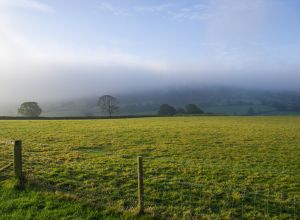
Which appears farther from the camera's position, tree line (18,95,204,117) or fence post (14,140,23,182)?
tree line (18,95,204,117)

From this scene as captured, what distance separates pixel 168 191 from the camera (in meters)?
13.1

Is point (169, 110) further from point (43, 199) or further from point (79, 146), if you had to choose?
point (43, 199)

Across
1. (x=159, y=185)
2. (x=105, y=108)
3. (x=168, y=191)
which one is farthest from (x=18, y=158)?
(x=105, y=108)

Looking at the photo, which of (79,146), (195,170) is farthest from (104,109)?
(195,170)

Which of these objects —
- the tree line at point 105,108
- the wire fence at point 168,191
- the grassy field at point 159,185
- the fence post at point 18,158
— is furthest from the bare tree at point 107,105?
the fence post at point 18,158

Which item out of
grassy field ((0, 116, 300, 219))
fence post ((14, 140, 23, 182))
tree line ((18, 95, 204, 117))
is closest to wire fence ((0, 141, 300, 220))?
grassy field ((0, 116, 300, 219))

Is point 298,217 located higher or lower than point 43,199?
lower

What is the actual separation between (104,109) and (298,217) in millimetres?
111527

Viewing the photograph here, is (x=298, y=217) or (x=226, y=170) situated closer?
(x=298, y=217)

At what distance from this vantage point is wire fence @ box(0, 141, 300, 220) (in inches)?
434

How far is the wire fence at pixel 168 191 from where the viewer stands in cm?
1102

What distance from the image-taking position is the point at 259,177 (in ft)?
51.5

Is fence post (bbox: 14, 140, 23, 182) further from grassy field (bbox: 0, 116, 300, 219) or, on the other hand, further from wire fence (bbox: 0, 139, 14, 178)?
wire fence (bbox: 0, 139, 14, 178)

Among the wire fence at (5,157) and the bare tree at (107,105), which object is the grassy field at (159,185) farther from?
the bare tree at (107,105)
